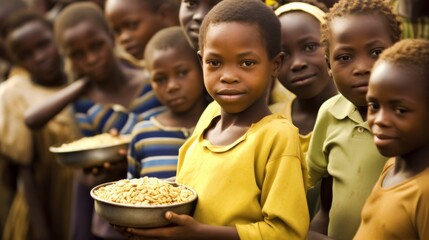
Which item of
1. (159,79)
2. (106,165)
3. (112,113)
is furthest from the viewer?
(112,113)

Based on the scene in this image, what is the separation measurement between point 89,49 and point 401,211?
8.78 ft

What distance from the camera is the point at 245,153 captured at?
2.37m

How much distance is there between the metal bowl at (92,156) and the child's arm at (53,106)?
2.43 ft

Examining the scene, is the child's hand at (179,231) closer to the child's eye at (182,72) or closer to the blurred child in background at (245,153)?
the blurred child in background at (245,153)

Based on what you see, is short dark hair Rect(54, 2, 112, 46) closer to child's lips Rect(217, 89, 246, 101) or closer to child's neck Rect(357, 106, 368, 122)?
child's lips Rect(217, 89, 246, 101)

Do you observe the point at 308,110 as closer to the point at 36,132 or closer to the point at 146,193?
the point at 146,193

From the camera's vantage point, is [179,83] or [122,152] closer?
[179,83]

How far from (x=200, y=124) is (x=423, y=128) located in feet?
3.02

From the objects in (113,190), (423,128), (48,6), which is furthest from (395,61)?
(48,6)

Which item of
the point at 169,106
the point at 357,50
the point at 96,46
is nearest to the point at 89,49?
the point at 96,46

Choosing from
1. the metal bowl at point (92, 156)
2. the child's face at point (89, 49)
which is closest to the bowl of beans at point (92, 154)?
the metal bowl at point (92, 156)

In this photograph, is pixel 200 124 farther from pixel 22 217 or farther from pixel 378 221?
pixel 22 217

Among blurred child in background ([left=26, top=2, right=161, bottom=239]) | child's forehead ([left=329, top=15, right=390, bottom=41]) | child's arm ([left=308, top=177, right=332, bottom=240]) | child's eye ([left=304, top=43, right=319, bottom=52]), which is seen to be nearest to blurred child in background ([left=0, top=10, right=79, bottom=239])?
blurred child in background ([left=26, top=2, right=161, bottom=239])

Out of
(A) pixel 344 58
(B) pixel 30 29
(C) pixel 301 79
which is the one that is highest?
(A) pixel 344 58
